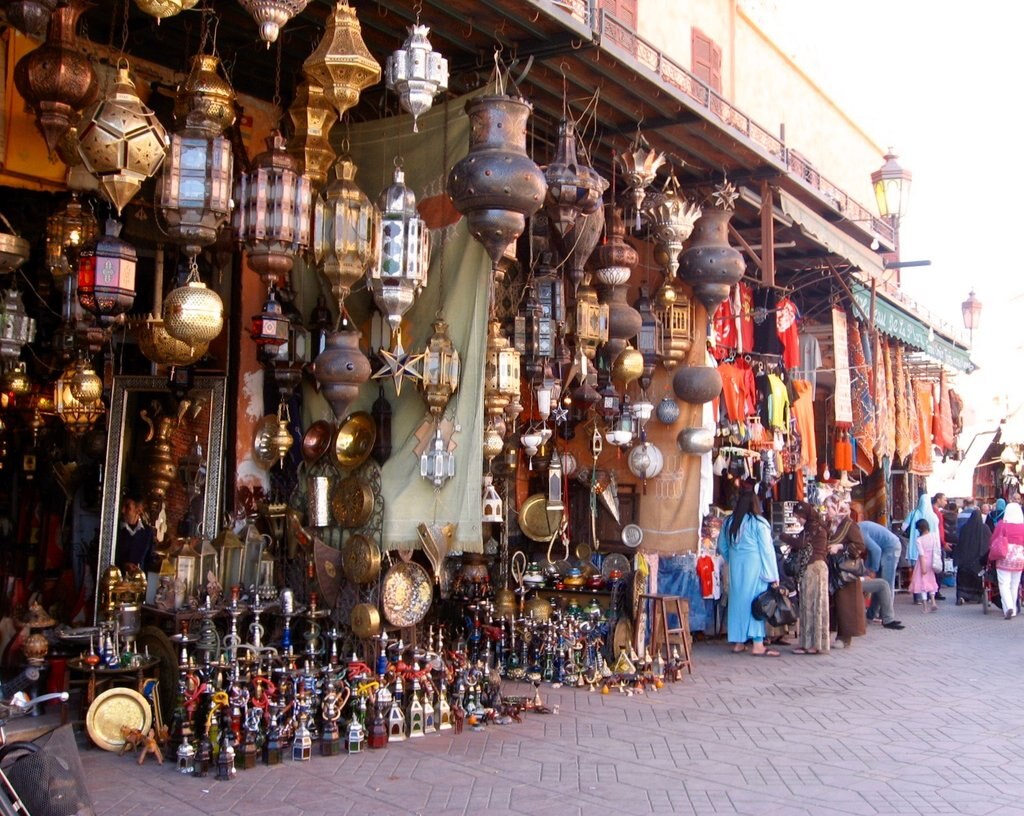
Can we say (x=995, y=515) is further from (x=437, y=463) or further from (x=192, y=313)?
(x=192, y=313)

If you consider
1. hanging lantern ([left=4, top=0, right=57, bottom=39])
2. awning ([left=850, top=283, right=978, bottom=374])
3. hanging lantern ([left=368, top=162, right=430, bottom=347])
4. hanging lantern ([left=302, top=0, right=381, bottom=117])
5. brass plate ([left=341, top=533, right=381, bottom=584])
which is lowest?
brass plate ([left=341, top=533, right=381, bottom=584])

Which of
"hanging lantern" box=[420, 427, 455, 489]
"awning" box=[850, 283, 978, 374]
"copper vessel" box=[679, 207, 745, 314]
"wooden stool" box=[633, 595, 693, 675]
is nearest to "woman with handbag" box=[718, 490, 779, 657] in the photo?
"wooden stool" box=[633, 595, 693, 675]

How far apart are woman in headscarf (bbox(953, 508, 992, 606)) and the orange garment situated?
317 centimetres

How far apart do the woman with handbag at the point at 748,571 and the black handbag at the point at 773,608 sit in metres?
0.06

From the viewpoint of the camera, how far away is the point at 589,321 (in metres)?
7.41

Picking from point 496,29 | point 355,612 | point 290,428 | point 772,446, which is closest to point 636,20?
point 772,446

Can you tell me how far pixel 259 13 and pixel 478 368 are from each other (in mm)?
2481

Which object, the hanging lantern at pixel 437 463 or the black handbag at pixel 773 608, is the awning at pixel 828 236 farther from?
the hanging lantern at pixel 437 463

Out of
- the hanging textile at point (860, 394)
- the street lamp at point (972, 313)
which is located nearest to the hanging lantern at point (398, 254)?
the hanging textile at point (860, 394)

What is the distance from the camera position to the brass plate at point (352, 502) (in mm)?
6316

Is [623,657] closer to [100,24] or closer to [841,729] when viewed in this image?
[841,729]

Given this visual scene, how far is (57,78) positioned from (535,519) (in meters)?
5.46

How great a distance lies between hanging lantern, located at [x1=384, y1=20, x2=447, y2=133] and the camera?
499cm

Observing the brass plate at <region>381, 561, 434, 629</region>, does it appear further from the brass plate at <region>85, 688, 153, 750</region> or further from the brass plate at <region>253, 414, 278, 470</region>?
the brass plate at <region>85, 688, 153, 750</region>
